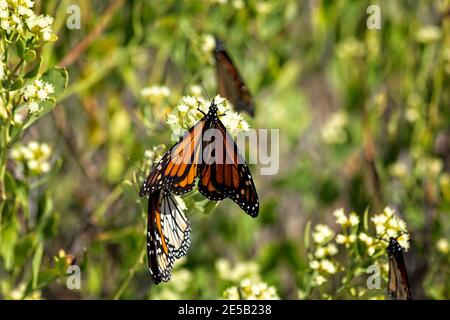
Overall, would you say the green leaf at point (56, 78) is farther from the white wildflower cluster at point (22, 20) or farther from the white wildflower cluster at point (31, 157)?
the white wildflower cluster at point (31, 157)

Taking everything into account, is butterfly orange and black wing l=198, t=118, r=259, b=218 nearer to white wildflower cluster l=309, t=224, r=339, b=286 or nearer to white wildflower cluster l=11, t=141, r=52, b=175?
white wildflower cluster l=309, t=224, r=339, b=286

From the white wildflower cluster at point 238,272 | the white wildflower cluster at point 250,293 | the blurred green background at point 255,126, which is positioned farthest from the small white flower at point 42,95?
the white wildflower cluster at point 238,272

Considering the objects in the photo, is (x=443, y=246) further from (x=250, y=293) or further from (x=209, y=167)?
(x=209, y=167)

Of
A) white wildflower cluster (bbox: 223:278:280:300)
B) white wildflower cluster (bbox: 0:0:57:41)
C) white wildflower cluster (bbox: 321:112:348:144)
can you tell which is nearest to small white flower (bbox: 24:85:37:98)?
white wildflower cluster (bbox: 0:0:57:41)

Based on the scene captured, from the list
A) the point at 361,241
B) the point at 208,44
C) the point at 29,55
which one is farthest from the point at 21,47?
the point at 361,241
